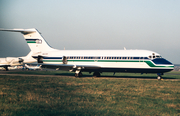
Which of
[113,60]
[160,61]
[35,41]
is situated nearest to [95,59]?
[113,60]

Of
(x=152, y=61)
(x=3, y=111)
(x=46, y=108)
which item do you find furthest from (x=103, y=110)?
(x=152, y=61)

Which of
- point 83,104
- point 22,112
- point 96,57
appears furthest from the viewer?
point 96,57

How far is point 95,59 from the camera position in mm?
34375

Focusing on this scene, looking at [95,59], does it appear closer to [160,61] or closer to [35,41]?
[160,61]

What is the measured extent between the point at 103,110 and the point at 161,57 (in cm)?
2388

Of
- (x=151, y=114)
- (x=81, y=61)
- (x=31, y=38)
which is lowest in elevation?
(x=151, y=114)

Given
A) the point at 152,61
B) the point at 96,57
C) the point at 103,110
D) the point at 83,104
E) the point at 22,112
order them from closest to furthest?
the point at 22,112 < the point at 103,110 < the point at 83,104 < the point at 152,61 < the point at 96,57

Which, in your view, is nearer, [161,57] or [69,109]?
[69,109]

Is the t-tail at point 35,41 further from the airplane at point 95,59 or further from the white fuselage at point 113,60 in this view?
the white fuselage at point 113,60

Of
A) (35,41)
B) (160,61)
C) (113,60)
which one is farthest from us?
(35,41)

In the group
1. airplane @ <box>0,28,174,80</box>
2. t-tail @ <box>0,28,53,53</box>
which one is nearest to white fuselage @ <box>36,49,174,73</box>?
airplane @ <box>0,28,174,80</box>

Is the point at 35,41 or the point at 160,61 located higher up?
the point at 35,41

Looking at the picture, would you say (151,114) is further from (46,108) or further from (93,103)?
(46,108)

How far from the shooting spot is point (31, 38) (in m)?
39.2
